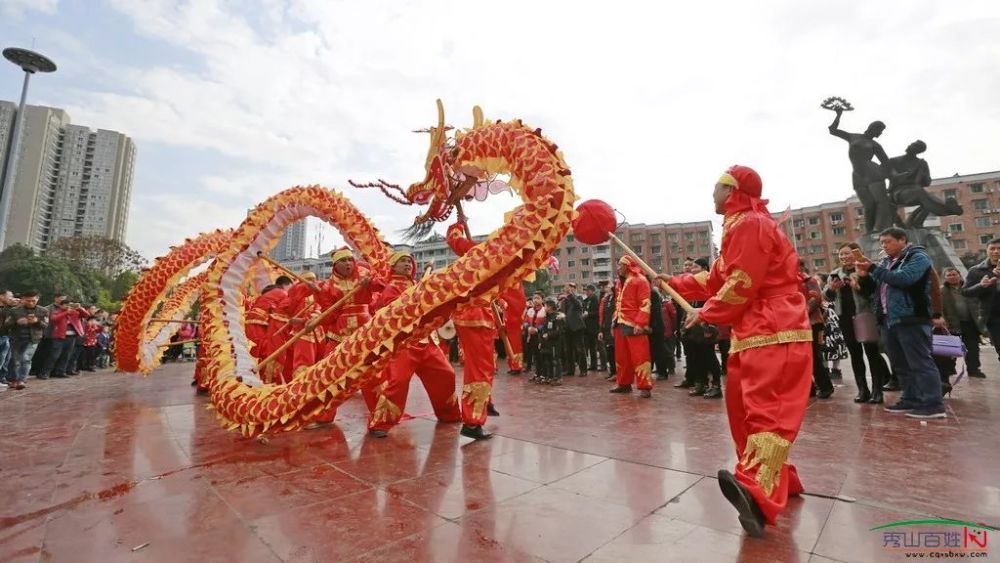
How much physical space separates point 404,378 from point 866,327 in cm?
→ 464

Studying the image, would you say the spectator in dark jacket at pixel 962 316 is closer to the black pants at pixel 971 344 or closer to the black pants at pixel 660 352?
the black pants at pixel 971 344

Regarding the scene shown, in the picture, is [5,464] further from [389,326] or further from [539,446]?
[539,446]

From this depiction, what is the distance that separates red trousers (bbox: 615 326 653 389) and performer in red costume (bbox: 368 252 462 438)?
2483 mm

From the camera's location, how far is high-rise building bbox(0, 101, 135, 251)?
43.5 m

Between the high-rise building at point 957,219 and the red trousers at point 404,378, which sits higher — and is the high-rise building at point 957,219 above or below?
above

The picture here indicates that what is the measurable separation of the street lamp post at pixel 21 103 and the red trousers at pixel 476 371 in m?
12.9

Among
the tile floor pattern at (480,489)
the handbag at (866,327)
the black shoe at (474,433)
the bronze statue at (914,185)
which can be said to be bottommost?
the tile floor pattern at (480,489)

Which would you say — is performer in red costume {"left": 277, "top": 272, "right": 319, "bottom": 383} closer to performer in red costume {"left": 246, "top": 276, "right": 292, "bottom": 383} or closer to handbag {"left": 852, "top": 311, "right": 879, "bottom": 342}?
performer in red costume {"left": 246, "top": 276, "right": 292, "bottom": 383}

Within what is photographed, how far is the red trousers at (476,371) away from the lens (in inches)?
147

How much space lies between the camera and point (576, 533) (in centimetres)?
201

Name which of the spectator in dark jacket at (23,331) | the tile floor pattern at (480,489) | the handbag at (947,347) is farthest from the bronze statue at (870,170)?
the spectator in dark jacket at (23,331)

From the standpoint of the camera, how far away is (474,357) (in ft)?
12.8

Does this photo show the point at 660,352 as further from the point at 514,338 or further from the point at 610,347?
the point at 514,338

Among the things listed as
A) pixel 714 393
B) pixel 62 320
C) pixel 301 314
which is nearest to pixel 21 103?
pixel 62 320
